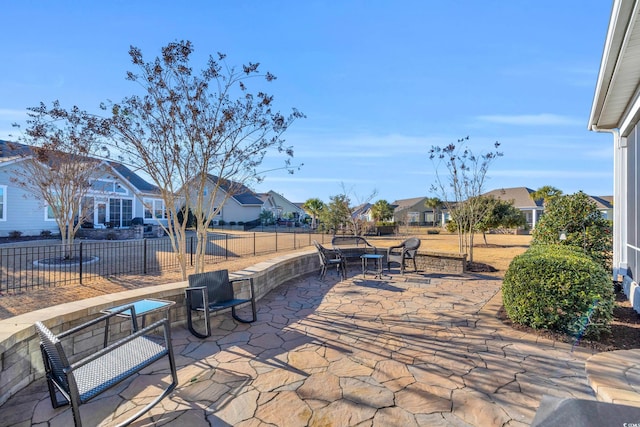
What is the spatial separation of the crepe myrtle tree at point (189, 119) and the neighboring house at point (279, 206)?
3261 centimetres

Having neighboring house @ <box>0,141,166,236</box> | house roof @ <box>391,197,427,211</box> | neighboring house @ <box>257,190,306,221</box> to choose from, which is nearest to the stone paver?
neighboring house @ <box>0,141,166,236</box>

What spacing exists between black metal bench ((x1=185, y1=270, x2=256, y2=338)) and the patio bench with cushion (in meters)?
1.10

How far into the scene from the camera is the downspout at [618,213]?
21.3ft

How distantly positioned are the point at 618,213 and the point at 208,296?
27.1 feet

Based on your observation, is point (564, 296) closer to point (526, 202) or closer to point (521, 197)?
point (526, 202)

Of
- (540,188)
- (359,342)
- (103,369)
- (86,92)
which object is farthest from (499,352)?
(540,188)

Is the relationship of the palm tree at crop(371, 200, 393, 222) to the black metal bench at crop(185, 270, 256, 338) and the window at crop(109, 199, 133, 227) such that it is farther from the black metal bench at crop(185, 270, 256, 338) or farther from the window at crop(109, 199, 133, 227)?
the black metal bench at crop(185, 270, 256, 338)

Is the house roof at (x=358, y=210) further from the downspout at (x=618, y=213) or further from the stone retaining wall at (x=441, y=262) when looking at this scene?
the downspout at (x=618, y=213)

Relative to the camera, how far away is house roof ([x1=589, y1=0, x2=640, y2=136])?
326 centimetres

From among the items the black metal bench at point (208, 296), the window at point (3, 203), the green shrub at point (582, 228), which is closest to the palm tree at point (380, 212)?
the green shrub at point (582, 228)

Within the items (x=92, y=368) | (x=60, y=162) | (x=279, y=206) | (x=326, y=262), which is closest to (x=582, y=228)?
(x=326, y=262)

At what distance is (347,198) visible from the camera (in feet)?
77.0

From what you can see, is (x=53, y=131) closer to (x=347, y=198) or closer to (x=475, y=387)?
(x=475, y=387)

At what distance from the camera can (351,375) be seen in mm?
3086
